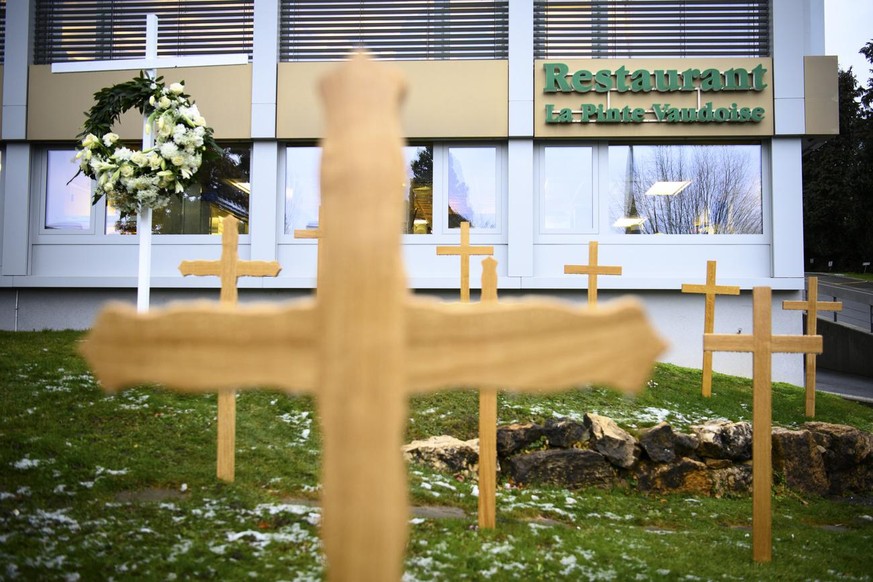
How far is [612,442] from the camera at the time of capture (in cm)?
747

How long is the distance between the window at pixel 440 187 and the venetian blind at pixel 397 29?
7.76ft

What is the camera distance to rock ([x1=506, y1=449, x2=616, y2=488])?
281 inches

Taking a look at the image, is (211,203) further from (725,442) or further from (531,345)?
(531,345)

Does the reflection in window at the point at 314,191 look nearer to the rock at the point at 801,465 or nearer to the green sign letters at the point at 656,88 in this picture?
the green sign letters at the point at 656,88

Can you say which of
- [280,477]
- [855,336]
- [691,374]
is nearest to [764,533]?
[280,477]

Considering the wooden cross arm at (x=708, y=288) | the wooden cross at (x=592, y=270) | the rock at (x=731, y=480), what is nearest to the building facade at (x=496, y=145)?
the wooden cross arm at (x=708, y=288)

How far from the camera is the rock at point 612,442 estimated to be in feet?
24.2

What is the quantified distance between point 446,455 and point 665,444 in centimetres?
277

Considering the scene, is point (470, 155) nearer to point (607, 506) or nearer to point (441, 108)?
point (441, 108)

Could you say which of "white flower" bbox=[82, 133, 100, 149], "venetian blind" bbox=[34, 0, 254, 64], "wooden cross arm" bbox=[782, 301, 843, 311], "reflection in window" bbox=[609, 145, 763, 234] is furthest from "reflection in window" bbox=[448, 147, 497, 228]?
"white flower" bbox=[82, 133, 100, 149]

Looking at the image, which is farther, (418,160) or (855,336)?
(855,336)

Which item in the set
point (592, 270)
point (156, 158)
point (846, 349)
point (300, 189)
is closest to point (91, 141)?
point (156, 158)

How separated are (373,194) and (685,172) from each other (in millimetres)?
15120

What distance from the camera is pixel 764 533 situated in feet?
16.7
